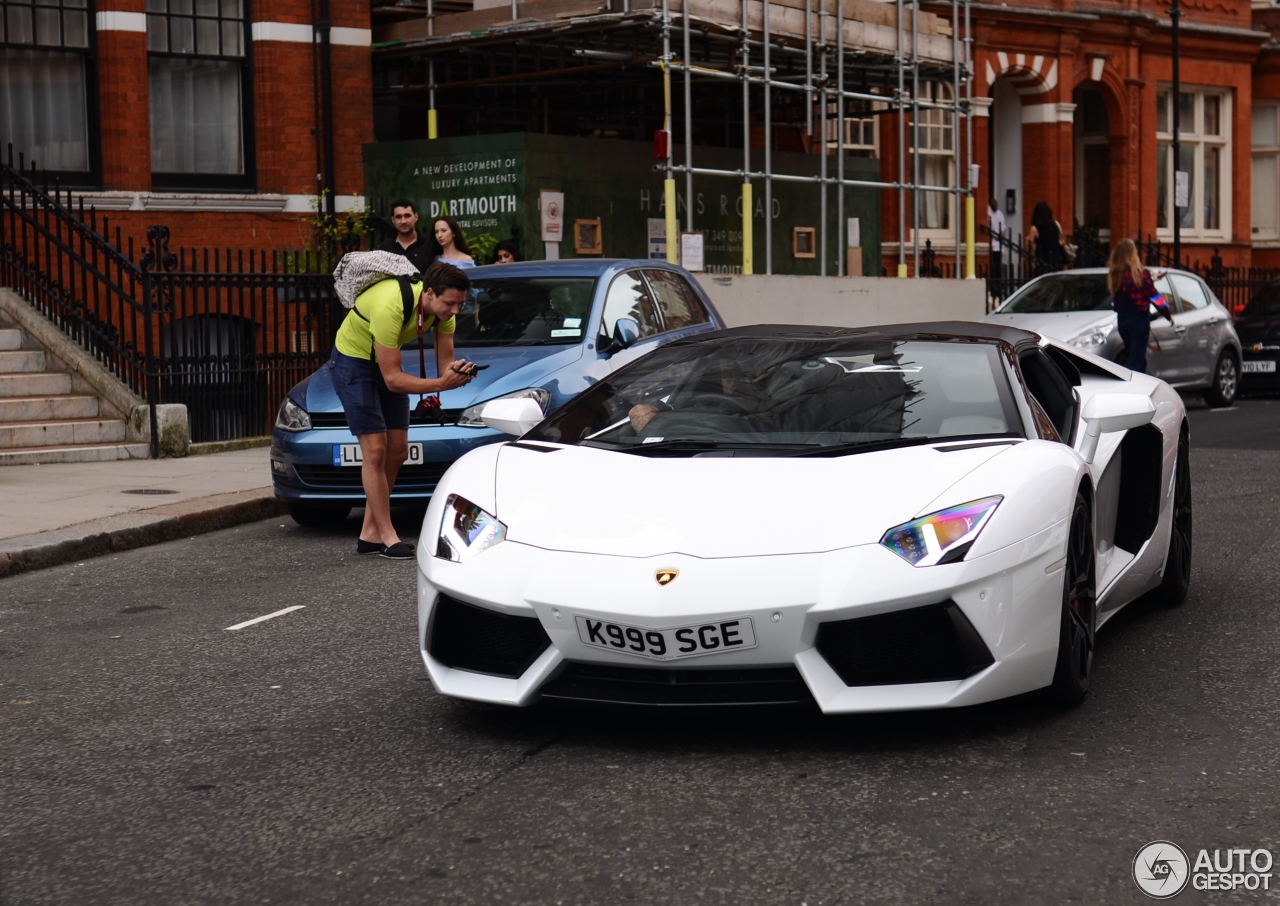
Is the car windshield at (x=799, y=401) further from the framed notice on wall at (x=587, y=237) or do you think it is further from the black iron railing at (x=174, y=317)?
the framed notice on wall at (x=587, y=237)

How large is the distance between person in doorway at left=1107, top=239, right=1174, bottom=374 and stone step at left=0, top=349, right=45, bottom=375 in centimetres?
993

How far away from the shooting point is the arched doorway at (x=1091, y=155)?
34.1 metres

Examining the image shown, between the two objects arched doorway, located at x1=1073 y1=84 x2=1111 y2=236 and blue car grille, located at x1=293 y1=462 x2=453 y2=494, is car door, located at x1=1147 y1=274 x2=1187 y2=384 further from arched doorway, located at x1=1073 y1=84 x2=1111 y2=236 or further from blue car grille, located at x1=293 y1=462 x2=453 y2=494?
arched doorway, located at x1=1073 y1=84 x2=1111 y2=236

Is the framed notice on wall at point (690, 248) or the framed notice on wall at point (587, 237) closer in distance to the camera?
the framed notice on wall at point (690, 248)

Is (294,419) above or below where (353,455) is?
above

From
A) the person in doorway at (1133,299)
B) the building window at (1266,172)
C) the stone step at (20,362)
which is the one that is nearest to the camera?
the stone step at (20,362)

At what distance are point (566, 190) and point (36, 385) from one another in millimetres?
6963

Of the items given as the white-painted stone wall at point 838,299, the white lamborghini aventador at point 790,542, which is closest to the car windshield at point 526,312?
the white lamborghini aventador at point 790,542

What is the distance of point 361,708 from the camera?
5652 mm

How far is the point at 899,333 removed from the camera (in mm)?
6273

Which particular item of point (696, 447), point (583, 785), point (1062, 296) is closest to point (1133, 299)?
point (1062, 296)

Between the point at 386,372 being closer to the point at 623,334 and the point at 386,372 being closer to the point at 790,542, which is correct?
the point at 623,334

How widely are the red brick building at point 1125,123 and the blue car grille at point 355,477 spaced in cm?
1999

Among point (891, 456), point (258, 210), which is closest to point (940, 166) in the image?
point (258, 210)
